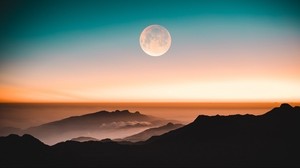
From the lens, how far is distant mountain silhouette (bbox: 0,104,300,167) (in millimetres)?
83875

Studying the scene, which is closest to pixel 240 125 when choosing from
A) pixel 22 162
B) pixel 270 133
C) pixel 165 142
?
pixel 270 133

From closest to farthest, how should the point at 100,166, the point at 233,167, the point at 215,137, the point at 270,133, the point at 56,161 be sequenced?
the point at 233,167
the point at 100,166
the point at 56,161
the point at 270,133
the point at 215,137

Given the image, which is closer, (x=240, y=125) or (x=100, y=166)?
(x=100, y=166)

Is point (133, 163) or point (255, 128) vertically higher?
point (255, 128)

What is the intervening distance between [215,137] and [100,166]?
49642mm

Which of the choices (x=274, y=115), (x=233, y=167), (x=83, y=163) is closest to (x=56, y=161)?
(x=83, y=163)

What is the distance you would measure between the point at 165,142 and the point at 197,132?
14989mm

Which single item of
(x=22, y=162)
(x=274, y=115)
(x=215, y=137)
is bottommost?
(x=22, y=162)

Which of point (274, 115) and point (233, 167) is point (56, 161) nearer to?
point (233, 167)

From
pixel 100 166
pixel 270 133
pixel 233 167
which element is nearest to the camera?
pixel 233 167

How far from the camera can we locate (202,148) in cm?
9819

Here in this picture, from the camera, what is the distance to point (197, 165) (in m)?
82.0

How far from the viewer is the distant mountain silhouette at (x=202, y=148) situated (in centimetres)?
8388

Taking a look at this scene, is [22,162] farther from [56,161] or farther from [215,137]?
[215,137]
